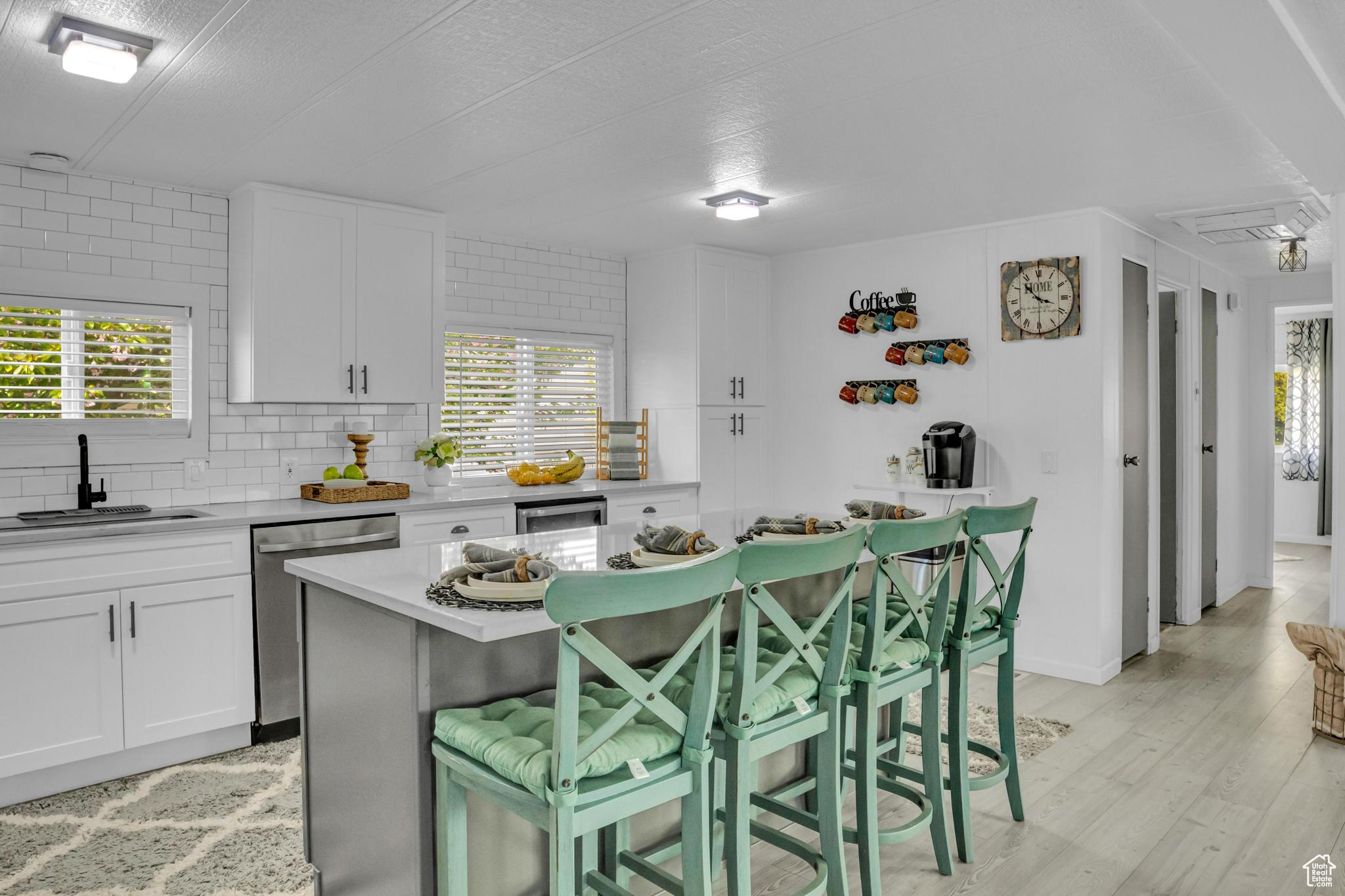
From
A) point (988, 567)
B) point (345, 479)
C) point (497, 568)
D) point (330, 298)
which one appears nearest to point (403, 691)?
point (497, 568)

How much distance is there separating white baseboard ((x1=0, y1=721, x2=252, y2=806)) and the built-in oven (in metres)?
1.53

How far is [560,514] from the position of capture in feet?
15.4

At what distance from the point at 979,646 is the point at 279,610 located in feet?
8.96

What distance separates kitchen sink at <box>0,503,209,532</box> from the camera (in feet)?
11.1

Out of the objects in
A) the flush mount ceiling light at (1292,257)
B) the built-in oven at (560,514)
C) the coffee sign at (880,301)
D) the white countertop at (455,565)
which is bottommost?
the built-in oven at (560,514)

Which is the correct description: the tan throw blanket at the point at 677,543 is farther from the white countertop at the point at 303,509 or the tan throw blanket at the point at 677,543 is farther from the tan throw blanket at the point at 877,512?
the white countertop at the point at 303,509

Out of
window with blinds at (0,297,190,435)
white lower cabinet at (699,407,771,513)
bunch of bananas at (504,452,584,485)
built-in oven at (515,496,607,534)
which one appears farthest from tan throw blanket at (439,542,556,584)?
white lower cabinet at (699,407,771,513)

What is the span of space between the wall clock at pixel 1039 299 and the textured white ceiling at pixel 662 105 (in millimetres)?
326

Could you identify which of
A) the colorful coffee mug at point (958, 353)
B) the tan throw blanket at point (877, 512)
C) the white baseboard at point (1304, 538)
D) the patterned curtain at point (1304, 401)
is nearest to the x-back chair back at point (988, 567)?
the tan throw blanket at point (877, 512)

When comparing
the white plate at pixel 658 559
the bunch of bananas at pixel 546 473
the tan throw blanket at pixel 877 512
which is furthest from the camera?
the bunch of bananas at pixel 546 473

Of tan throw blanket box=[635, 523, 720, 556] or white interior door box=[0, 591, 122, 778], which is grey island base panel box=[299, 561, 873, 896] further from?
white interior door box=[0, 591, 122, 778]

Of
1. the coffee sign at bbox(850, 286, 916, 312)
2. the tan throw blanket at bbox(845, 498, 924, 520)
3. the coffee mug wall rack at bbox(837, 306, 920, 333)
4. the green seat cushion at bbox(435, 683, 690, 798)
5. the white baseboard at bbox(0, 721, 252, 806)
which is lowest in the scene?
the white baseboard at bbox(0, 721, 252, 806)

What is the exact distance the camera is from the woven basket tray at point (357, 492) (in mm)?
4082

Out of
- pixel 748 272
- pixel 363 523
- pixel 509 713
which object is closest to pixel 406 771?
pixel 509 713
